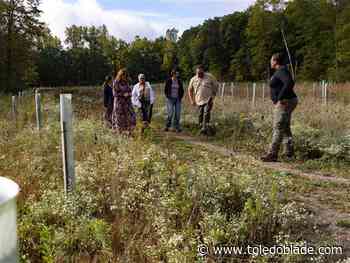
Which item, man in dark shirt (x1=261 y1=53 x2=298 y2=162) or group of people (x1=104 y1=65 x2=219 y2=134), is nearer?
man in dark shirt (x1=261 y1=53 x2=298 y2=162)

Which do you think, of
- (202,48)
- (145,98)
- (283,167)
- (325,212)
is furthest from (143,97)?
(202,48)

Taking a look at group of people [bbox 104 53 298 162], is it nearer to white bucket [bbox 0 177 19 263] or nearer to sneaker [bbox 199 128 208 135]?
sneaker [bbox 199 128 208 135]

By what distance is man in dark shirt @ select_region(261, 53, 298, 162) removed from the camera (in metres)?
7.80

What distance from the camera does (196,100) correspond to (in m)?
12.2

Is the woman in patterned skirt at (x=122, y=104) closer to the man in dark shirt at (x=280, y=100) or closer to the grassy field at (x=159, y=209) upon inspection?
the man in dark shirt at (x=280, y=100)

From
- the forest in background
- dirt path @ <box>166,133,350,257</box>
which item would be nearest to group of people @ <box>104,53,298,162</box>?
dirt path @ <box>166,133,350,257</box>

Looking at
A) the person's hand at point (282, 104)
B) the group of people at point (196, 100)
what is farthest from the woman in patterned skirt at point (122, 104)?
the person's hand at point (282, 104)

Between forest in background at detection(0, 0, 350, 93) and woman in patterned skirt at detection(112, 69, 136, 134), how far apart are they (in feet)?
118

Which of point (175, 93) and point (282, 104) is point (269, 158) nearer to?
point (282, 104)

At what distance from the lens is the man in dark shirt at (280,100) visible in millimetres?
7797

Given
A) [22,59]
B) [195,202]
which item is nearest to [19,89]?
[22,59]

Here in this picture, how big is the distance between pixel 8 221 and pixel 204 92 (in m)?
10.0

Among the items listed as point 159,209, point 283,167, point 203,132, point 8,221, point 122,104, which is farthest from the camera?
point 203,132

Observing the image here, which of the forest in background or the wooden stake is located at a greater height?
the forest in background
